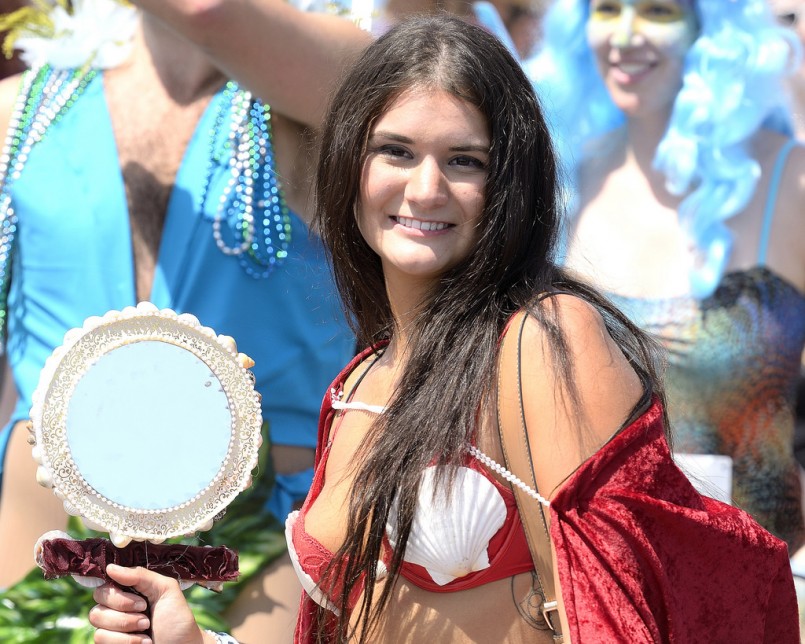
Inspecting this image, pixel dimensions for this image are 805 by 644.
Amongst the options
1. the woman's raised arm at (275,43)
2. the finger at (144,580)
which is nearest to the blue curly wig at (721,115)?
the woman's raised arm at (275,43)

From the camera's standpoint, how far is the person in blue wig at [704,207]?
3363mm

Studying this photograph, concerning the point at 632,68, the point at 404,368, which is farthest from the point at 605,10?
the point at 404,368

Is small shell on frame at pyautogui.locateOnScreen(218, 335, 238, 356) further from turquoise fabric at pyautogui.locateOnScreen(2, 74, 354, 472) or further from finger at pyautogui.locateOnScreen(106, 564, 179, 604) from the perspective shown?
turquoise fabric at pyautogui.locateOnScreen(2, 74, 354, 472)

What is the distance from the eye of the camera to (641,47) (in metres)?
3.54

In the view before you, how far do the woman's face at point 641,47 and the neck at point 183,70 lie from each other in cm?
139

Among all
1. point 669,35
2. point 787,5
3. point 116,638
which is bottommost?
point 116,638

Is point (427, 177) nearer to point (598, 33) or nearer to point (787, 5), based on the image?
point (598, 33)

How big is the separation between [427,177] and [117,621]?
2.45 ft

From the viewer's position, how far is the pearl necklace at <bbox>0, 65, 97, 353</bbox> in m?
2.64

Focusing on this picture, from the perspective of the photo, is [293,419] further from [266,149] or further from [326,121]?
[326,121]

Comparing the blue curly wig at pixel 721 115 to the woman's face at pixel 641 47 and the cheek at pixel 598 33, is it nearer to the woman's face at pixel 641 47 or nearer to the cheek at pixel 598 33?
the woman's face at pixel 641 47

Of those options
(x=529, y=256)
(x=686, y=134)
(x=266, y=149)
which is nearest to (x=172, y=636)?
(x=529, y=256)

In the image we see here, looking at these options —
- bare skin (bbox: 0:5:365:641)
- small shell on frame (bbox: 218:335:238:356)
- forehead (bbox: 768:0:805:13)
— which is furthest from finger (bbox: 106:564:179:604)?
forehead (bbox: 768:0:805:13)

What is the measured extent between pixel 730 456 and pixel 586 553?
1.98m
